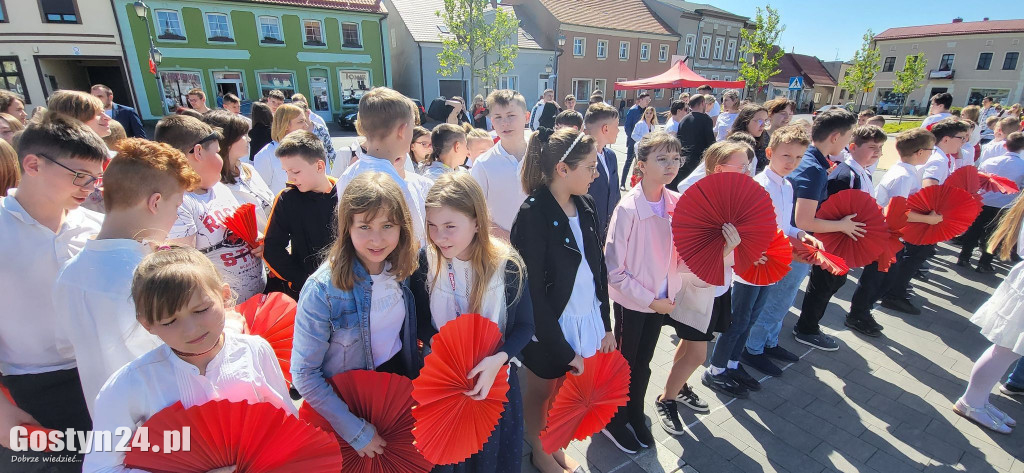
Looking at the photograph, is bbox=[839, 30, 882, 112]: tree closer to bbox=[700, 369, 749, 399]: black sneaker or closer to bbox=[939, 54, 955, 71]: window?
bbox=[939, 54, 955, 71]: window

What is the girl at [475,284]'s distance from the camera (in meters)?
1.88

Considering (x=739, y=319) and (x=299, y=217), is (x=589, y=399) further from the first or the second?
(x=299, y=217)

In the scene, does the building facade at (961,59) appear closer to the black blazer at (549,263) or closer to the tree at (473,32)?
the tree at (473,32)

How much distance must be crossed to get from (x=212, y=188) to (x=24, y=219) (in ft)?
3.17

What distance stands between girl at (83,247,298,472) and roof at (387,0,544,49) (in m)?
26.7

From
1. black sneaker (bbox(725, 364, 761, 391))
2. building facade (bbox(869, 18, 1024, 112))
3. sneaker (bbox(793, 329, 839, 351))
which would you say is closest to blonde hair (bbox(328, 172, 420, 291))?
black sneaker (bbox(725, 364, 761, 391))

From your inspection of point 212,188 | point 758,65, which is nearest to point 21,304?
point 212,188

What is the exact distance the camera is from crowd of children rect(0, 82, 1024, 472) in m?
1.57

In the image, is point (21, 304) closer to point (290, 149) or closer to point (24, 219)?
point (24, 219)

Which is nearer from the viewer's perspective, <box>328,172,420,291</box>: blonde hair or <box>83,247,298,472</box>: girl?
<box>83,247,298,472</box>: girl

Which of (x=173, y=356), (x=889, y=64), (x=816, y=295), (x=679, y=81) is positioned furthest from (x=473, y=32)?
(x=889, y=64)

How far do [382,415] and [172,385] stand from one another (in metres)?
0.70

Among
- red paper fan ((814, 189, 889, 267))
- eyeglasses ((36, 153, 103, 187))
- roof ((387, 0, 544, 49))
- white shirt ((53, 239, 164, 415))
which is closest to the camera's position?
white shirt ((53, 239, 164, 415))

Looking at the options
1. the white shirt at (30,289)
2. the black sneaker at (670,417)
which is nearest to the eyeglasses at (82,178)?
the white shirt at (30,289)
